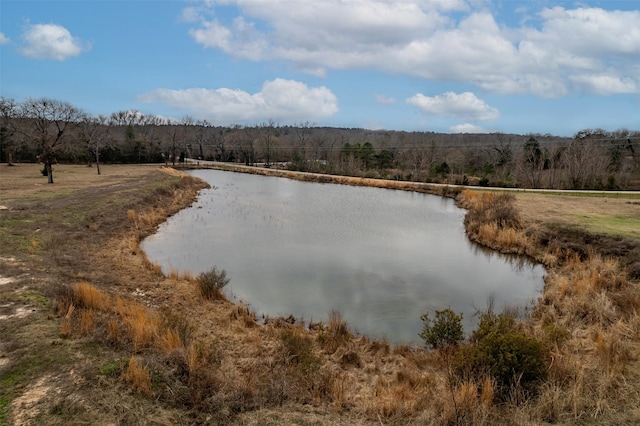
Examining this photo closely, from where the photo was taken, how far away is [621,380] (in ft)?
21.3

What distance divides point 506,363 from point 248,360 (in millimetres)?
4740

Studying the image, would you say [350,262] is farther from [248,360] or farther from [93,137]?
[93,137]

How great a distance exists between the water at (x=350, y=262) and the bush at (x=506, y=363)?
2.90 meters

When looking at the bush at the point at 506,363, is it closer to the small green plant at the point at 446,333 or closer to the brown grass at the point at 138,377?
the small green plant at the point at 446,333

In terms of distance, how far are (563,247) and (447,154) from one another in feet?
194

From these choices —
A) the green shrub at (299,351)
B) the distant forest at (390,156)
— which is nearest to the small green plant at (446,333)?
the green shrub at (299,351)

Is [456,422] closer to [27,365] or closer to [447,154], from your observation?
[27,365]

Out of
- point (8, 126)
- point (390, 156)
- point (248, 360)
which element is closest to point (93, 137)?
point (8, 126)

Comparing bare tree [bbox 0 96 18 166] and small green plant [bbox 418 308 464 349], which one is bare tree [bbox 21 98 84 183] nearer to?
bare tree [bbox 0 96 18 166]

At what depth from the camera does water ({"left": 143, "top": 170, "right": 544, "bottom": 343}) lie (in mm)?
11695

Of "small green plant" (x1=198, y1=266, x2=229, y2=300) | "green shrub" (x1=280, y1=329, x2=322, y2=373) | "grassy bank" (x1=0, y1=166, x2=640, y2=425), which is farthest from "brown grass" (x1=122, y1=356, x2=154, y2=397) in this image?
"small green plant" (x1=198, y1=266, x2=229, y2=300)

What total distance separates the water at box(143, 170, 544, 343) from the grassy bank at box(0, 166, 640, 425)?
1396 millimetres

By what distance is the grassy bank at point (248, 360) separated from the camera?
18.3 feet

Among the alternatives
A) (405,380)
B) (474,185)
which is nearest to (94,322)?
(405,380)
